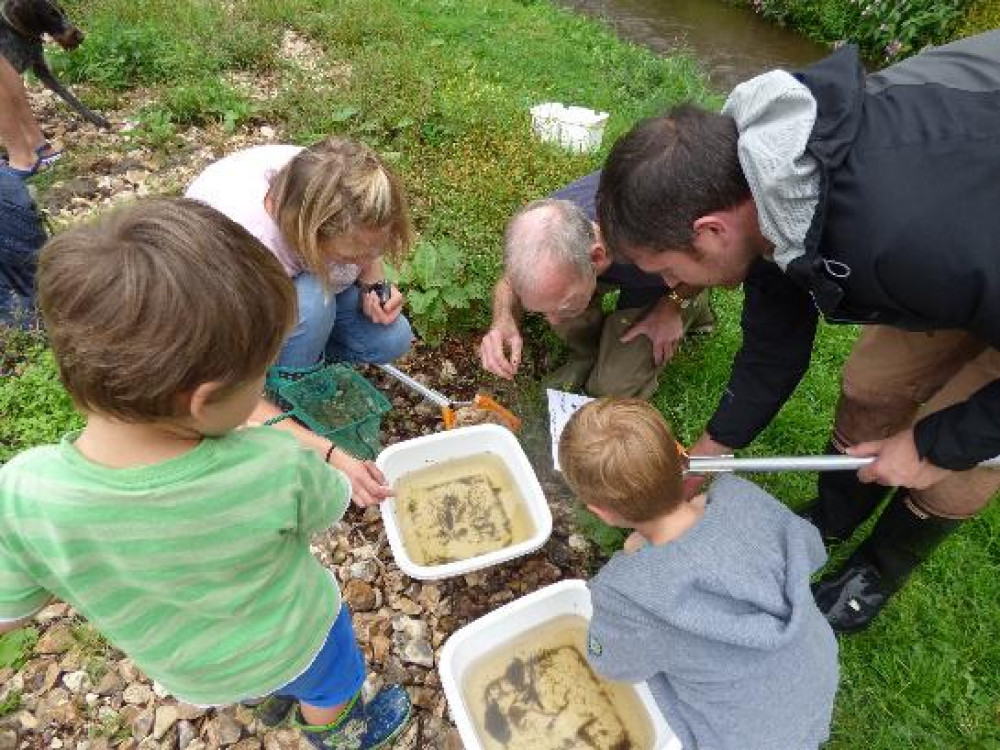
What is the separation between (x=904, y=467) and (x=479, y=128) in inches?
135

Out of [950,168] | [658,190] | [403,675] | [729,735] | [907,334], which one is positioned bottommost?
[403,675]

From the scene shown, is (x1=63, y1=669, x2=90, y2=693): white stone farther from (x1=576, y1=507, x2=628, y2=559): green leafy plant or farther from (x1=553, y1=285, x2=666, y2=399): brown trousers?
(x1=553, y1=285, x2=666, y2=399): brown trousers

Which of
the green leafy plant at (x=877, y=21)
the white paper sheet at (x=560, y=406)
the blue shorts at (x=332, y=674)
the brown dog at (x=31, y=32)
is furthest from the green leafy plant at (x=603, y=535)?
the green leafy plant at (x=877, y=21)

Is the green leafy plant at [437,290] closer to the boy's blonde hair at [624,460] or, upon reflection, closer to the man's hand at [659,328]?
the man's hand at [659,328]

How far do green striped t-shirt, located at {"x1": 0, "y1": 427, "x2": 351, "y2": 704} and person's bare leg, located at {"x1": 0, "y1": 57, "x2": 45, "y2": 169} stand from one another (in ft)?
12.0

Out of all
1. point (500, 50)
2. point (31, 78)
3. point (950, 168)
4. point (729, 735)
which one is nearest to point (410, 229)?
point (950, 168)

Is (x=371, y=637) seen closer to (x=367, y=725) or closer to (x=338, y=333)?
(x=367, y=725)

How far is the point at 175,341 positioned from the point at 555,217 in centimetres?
165

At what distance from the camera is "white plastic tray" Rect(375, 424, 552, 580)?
2334 mm

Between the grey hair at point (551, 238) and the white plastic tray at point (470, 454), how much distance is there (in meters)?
0.63

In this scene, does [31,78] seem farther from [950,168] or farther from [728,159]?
[950,168]

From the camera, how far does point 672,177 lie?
5.24ft

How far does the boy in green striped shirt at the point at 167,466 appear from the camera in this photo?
3.29 feet

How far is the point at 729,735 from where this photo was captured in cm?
173
